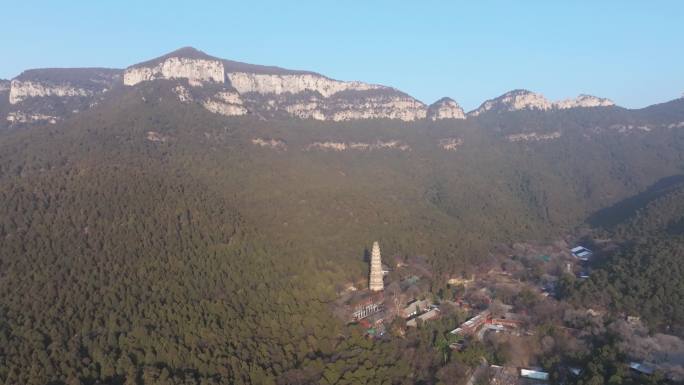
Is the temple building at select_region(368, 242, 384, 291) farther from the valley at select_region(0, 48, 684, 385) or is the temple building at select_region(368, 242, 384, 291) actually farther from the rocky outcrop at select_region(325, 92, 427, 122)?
the rocky outcrop at select_region(325, 92, 427, 122)

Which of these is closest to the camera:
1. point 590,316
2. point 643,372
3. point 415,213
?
point 643,372

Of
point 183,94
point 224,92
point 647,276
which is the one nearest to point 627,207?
point 647,276

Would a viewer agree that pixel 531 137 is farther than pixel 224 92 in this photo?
Yes

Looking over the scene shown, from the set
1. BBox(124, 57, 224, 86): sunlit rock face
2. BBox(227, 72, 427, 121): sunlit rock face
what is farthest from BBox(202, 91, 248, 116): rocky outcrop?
BBox(227, 72, 427, 121): sunlit rock face

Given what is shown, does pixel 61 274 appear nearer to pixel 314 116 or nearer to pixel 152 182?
pixel 152 182

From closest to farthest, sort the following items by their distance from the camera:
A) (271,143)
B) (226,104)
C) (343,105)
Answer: (271,143) → (226,104) → (343,105)

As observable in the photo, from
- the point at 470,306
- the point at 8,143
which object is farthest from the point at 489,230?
the point at 8,143

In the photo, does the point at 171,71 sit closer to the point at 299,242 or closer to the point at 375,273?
the point at 299,242

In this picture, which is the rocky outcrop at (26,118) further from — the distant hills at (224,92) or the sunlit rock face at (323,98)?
the sunlit rock face at (323,98)
